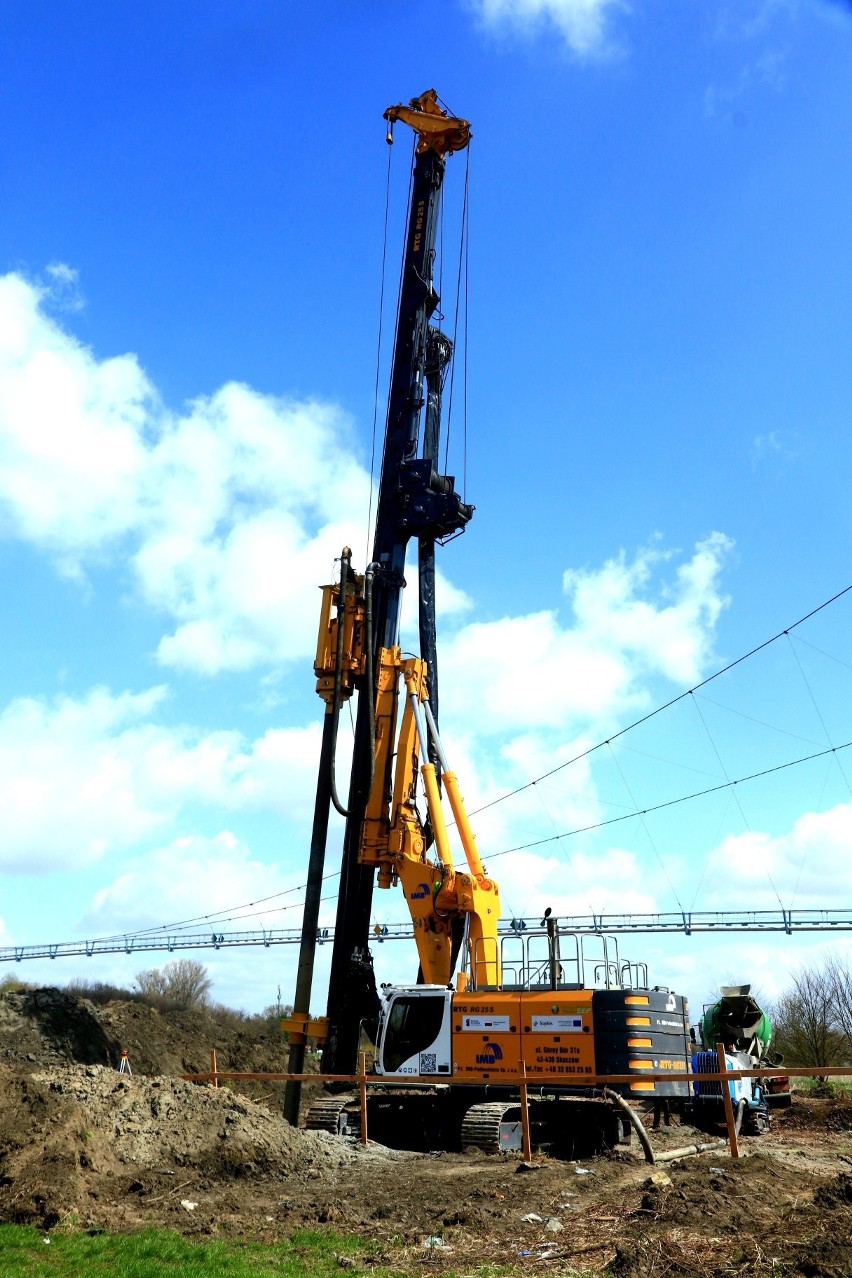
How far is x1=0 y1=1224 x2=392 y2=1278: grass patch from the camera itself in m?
9.31

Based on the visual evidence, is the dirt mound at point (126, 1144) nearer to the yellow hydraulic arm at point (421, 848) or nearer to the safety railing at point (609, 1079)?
the safety railing at point (609, 1079)

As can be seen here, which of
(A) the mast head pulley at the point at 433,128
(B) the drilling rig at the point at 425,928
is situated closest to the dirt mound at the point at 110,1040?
(B) the drilling rig at the point at 425,928

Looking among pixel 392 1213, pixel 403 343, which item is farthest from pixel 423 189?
pixel 392 1213

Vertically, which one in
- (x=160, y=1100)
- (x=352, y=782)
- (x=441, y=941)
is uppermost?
(x=352, y=782)

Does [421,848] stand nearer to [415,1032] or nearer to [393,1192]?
[415,1032]

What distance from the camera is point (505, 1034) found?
57.4 feet

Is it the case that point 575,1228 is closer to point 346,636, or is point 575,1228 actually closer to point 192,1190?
point 192,1190

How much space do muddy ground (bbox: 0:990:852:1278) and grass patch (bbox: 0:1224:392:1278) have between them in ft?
1.05

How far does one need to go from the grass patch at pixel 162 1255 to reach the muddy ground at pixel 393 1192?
0.32 meters

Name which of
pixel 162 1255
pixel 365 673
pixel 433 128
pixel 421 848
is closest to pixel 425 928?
pixel 421 848

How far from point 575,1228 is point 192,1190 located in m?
4.80

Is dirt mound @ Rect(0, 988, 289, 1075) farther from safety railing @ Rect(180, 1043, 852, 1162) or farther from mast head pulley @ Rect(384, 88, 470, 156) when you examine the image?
mast head pulley @ Rect(384, 88, 470, 156)

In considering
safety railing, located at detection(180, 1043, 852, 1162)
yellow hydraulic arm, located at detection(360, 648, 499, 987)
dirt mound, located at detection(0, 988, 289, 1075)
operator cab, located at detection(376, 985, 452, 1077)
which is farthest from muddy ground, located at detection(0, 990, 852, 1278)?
dirt mound, located at detection(0, 988, 289, 1075)

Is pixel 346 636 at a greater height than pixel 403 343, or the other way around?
pixel 403 343
